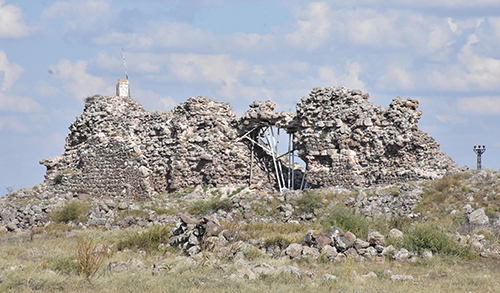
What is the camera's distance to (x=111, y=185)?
26.1 meters

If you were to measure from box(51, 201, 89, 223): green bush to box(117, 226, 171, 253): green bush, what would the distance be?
273 inches

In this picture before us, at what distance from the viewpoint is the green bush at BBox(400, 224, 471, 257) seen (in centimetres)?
1316

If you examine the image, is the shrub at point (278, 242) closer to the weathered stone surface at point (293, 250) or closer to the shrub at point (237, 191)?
the weathered stone surface at point (293, 250)

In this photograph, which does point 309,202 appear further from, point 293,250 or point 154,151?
point 154,151

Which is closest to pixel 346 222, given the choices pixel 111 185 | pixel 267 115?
pixel 267 115

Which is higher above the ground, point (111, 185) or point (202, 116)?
point (202, 116)

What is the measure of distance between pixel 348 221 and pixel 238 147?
31.3 feet

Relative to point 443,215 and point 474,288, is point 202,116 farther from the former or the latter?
point 474,288

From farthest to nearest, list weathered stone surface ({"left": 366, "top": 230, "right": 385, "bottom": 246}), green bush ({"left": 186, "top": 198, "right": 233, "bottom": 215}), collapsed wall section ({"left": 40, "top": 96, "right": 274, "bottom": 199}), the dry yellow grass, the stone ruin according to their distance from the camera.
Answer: collapsed wall section ({"left": 40, "top": 96, "right": 274, "bottom": 199}) < green bush ({"left": 186, "top": 198, "right": 233, "bottom": 215}) < the stone ruin < weathered stone surface ({"left": 366, "top": 230, "right": 385, "bottom": 246}) < the dry yellow grass

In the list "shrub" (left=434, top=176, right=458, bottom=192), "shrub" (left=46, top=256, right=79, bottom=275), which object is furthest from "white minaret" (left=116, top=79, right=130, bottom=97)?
"shrub" (left=434, top=176, right=458, bottom=192)

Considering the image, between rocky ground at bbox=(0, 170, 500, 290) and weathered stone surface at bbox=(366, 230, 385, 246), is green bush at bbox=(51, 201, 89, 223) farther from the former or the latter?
weathered stone surface at bbox=(366, 230, 385, 246)

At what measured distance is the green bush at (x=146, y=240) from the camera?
15.5 m

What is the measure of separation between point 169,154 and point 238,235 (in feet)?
37.0

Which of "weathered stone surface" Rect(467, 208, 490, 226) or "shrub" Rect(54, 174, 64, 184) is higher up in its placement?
"shrub" Rect(54, 174, 64, 184)
